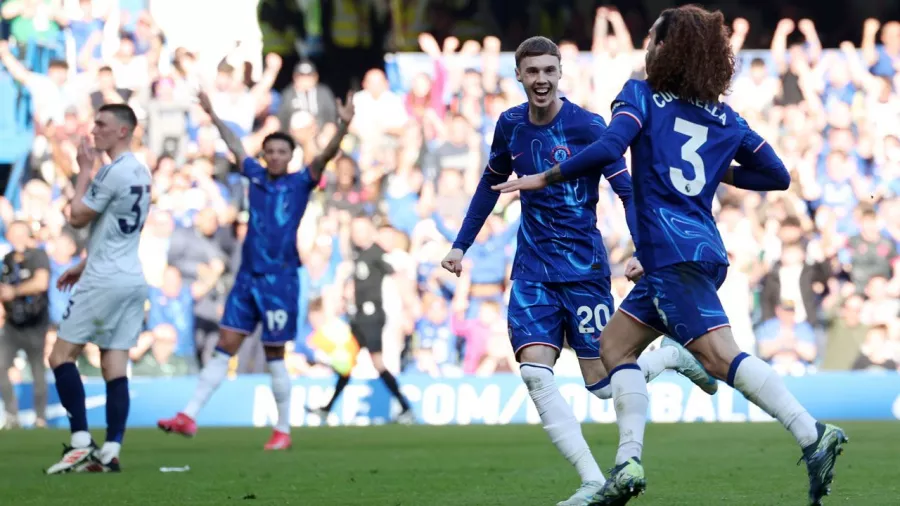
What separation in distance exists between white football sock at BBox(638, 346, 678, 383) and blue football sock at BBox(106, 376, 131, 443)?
395 cm

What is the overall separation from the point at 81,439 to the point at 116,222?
1535mm

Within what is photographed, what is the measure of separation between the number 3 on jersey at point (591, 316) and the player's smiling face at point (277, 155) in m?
5.45

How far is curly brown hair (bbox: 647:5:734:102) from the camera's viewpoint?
19.7ft

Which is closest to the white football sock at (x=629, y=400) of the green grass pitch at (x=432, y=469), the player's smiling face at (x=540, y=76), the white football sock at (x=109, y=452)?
the green grass pitch at (x=432, y=469)

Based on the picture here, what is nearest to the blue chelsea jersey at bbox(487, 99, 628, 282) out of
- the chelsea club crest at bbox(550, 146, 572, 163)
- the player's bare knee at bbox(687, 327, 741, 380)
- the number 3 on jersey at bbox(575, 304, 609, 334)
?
the chelsea club crest at bbox(550, 146, 572, 163)

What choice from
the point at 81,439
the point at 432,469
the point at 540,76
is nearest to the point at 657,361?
the point at 540,76

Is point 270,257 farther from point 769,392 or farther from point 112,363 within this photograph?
point 769,392

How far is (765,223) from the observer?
18000mm

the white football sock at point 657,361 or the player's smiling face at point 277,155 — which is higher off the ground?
the player's smiling face at point 277,155

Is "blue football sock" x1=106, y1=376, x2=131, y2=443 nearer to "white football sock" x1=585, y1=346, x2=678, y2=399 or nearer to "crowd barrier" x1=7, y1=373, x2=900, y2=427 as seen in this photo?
"white football sock" x1=585, y1=346, x2=678, y2=399

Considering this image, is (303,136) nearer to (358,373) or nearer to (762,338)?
(358,373)

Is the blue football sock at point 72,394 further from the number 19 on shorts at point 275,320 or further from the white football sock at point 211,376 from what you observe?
the number 19 on shorts at point 275,320

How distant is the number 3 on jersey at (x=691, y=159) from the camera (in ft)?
20.3

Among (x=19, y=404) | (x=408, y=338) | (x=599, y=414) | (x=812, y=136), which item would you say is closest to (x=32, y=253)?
(x=19, y=404)
